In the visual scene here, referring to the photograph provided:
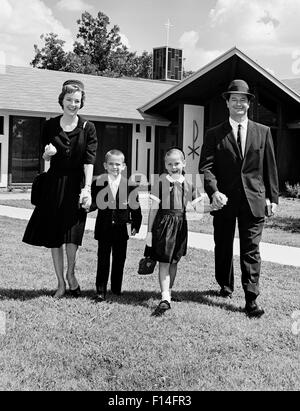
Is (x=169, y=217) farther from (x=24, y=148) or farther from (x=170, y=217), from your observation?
(x=24, y=148)

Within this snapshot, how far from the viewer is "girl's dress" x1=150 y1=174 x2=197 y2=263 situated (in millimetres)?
5645

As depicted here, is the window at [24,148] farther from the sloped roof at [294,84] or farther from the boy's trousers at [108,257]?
the boy's trousers at [108,257]

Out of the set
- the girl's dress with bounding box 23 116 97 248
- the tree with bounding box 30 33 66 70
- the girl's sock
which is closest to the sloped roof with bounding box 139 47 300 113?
the girl's dress with bounding box 23 116 97 248

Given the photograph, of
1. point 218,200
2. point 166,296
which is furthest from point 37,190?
point 218,200

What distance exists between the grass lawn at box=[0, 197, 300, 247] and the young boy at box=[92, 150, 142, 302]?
4.68 m

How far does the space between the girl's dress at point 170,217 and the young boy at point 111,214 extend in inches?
13.9

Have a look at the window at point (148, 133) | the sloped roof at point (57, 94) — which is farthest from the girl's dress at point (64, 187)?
the window at point (148, 133)

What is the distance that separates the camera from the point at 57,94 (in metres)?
21.2

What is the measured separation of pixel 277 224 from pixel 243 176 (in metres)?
7.21

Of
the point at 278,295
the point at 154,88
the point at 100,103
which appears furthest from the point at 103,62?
the point at 278,295

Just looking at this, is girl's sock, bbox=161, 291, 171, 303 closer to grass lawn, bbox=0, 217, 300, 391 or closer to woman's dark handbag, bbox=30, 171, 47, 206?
grass lawn, bbox=0, 217, 300, 391
